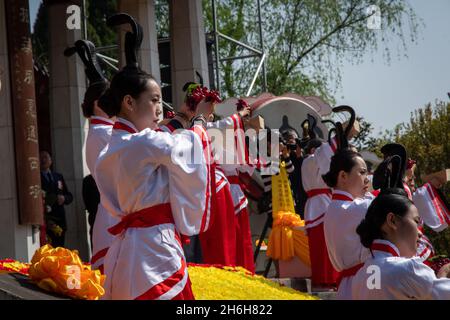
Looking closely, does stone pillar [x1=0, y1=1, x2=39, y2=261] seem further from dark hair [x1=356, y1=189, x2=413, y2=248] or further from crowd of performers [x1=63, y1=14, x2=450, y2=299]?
dark hair [x1=356, y1=189, x2=413, y2=248]

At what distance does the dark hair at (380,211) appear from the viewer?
5367 millimetres

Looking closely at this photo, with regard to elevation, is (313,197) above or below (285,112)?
below

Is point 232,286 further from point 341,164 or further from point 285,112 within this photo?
point 285,112

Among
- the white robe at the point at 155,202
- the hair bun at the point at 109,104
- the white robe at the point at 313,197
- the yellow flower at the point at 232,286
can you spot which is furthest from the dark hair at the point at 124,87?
the white robe at the point at 313,197

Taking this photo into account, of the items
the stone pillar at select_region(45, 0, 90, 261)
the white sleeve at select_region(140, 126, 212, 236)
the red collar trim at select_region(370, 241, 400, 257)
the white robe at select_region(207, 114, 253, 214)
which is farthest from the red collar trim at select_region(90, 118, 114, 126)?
the stone pillar at select_region(45, 0, 90, 261)

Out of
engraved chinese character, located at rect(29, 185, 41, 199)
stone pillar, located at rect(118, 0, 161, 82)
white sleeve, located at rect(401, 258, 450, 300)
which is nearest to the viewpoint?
white sleeve, located at rect(401, 258, 450, 300)

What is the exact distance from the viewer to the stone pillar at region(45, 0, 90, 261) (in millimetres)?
13445

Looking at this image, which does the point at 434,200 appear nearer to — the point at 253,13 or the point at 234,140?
the point at 234,140

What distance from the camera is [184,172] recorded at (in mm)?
5473

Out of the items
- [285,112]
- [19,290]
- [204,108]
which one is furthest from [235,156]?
[285,112]

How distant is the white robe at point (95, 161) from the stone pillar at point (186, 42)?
7432 mm

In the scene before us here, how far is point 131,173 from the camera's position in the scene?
18.0ft

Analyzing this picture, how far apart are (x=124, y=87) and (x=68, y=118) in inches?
326

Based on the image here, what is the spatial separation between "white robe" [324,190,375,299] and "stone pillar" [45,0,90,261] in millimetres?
6629
